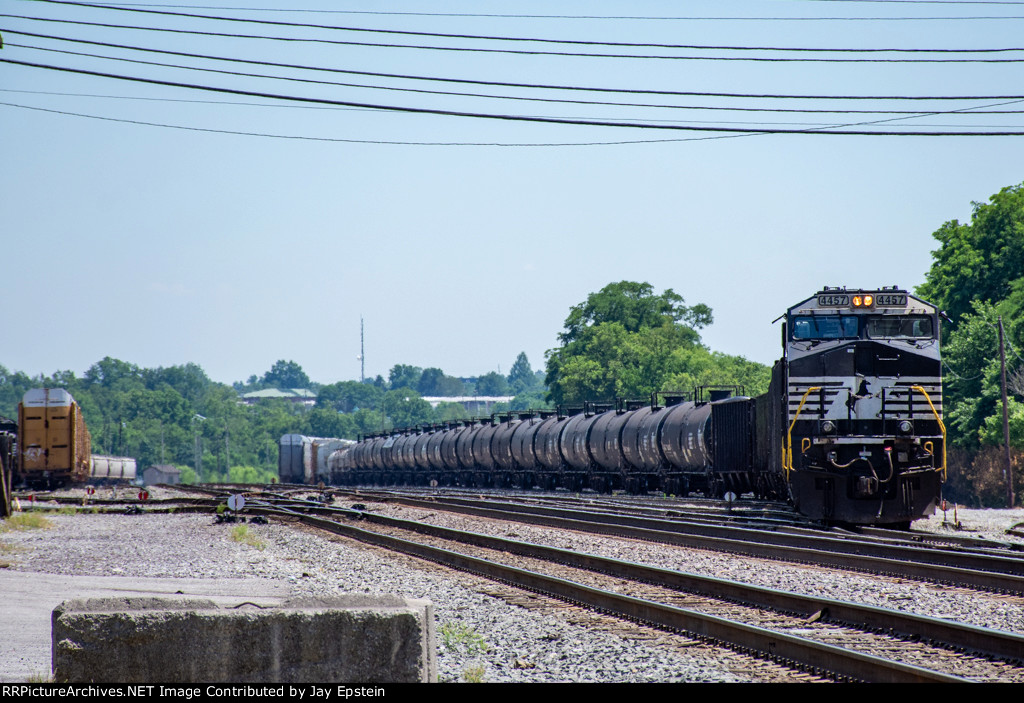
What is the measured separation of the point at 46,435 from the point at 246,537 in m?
25.3

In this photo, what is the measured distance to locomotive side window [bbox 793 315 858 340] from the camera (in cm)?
1941

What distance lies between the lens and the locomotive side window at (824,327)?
19.4 m

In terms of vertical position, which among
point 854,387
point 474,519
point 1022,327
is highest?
point 1022,327

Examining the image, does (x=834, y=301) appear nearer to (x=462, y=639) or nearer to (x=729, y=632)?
(x=729, y=632)

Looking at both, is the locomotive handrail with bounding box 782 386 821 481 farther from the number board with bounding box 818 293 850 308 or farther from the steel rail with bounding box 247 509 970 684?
the steel rail with bounding box 247 509 970 684

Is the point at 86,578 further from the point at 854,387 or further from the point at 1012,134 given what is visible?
the point at 1012,134

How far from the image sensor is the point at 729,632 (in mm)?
8852

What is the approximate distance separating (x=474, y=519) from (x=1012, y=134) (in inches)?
545

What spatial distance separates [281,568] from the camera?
1603 cm

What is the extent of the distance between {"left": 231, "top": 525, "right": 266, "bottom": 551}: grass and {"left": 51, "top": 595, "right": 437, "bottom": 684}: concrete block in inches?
556

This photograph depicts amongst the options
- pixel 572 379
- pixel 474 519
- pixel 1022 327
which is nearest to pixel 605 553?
pixel 474 519

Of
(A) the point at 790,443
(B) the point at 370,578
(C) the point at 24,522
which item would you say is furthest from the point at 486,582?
(C) the point at 24,522

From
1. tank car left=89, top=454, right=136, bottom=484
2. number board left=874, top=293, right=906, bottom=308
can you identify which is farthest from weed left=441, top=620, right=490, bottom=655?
tank car left=89, top=454, right=136, bottom=484
